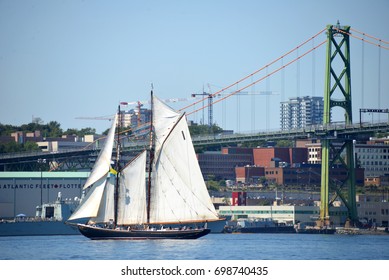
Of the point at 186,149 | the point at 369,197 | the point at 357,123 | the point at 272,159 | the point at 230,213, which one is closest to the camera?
the point at 186,149

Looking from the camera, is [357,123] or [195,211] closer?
[195,211]

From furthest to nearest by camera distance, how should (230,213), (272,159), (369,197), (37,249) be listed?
(272,159) < (369,197) < (230,213) < (37,249)

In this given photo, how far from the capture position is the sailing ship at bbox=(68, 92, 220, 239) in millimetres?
80062

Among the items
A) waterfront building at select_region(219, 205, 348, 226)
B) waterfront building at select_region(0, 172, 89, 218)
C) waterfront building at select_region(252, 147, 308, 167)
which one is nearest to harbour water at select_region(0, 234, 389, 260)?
waterfront building at select_region(0, 172, 89, 218)

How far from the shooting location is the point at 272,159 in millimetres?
178125

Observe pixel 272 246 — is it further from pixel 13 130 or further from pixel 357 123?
pixel 13 130

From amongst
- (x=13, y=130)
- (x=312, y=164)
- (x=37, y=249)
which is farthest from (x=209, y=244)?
(x=13, y=130)

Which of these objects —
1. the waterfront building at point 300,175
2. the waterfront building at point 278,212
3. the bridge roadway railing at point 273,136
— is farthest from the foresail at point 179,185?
the waterfront building at point 300,175

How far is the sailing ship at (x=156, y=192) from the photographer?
80062 millimetres

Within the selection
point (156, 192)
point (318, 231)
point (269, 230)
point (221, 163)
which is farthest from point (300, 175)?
point (156, 192)

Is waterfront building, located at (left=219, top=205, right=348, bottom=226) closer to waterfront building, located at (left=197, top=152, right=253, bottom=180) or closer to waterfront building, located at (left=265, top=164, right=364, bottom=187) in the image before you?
waterfront building, located at (left=265, top=164, right=364, bottom=187)

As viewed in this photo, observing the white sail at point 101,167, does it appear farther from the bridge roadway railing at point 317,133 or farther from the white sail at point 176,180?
the bridge roadway railing at point 317,133

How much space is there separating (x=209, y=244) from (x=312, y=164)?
94.5 m

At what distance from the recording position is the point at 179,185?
263 feet
